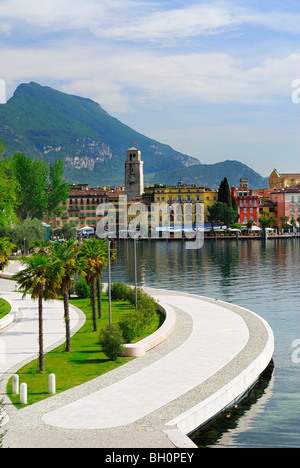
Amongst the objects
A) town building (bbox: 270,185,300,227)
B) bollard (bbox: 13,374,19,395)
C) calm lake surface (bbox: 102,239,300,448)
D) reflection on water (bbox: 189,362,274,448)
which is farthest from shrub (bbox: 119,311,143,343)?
town building (bbox: 270,185,300,227)

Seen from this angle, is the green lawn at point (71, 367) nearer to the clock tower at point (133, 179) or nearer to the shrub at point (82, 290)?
the shrub at point (82, 290)

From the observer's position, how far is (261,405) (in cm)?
2116

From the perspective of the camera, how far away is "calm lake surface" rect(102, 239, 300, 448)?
1862 cm

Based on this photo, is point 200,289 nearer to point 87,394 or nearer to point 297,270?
point 297,270

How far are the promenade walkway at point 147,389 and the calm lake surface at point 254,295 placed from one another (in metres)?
1.01

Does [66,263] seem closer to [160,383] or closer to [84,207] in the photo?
[160,383]

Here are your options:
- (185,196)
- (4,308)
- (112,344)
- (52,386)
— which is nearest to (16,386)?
(52,386)

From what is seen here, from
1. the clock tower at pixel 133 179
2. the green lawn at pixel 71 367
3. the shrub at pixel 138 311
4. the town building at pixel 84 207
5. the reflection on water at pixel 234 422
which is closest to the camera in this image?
the reflection on water at pixel 234 422

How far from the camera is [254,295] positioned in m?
49.9

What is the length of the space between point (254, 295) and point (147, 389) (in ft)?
102

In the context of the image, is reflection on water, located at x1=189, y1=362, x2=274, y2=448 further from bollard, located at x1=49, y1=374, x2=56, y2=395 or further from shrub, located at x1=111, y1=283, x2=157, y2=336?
shrub, located at x1=111, y1=283, x2=157, y2=336

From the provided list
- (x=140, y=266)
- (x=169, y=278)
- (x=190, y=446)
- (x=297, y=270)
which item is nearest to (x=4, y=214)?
(x=169, y=278)

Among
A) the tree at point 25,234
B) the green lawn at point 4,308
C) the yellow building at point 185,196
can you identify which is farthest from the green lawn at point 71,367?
the yellow building at point 185,196

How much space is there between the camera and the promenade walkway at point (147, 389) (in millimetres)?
15812
